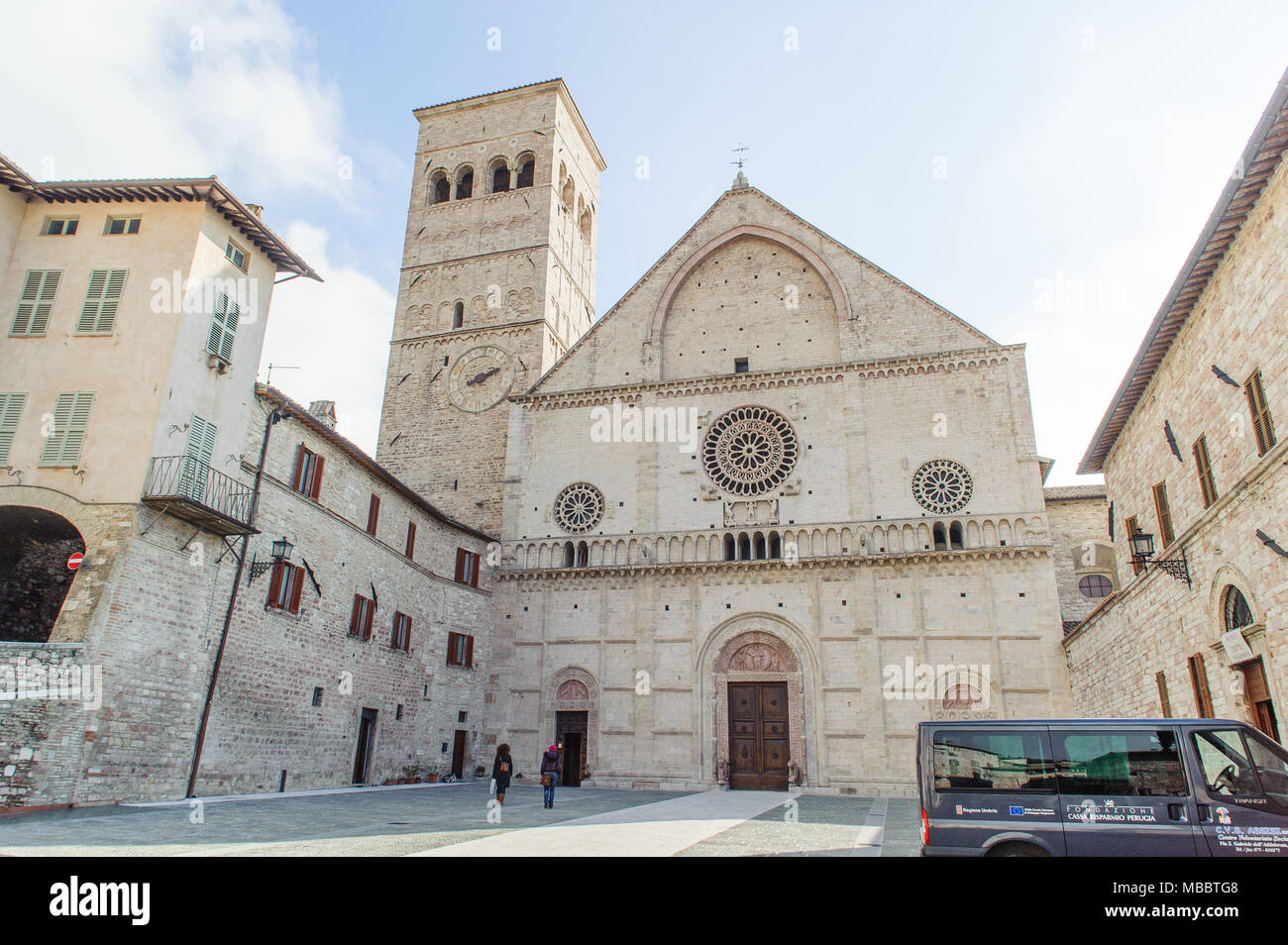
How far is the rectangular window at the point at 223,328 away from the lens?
16.7m

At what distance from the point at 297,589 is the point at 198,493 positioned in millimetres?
3842

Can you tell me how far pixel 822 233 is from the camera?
2866cm

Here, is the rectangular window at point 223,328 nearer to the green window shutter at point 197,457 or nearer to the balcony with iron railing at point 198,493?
the green window shutter at point 197,457

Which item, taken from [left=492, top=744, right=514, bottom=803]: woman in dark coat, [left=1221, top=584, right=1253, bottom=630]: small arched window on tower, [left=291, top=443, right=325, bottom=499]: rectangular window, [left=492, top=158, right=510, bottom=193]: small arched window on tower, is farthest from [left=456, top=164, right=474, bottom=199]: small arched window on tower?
[left=1221, top=584, right=1253, bottom=630]: small arched window on tower

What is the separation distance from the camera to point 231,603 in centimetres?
1648

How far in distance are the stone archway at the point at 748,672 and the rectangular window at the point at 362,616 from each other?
970 cm

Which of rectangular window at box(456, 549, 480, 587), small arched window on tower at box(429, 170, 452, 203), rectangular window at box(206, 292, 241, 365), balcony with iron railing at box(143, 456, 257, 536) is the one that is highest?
small arched window on tower at box(429, 170, 452, 203)

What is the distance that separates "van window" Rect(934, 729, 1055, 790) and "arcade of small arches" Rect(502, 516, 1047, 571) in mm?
16170

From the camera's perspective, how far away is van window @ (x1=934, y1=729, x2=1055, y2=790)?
7.88 m

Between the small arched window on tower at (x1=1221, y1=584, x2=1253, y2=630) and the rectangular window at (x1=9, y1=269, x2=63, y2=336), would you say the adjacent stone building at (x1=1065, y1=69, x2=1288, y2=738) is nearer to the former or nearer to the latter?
the small arched window on tower at (x1=1221, y1=584, x2=1253, y2=630)

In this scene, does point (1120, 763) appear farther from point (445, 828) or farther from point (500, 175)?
point (500, 175)

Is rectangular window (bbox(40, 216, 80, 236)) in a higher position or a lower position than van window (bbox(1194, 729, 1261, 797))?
higher

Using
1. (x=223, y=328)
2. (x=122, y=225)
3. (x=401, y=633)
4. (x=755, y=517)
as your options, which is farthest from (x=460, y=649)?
(x=122, y=225)

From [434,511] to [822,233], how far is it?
16220 mm
